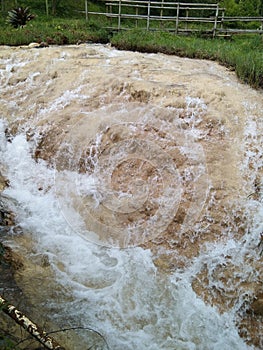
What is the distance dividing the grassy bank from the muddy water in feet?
2.09

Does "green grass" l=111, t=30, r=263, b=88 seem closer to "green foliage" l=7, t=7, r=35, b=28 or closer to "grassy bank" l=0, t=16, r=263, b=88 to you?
"grassy bank" l=0, t=16, r=263, b=88

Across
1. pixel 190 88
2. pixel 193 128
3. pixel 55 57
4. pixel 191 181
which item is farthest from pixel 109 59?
pixel 191 181

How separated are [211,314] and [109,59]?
16.2 ft

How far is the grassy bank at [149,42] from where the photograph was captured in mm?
6659

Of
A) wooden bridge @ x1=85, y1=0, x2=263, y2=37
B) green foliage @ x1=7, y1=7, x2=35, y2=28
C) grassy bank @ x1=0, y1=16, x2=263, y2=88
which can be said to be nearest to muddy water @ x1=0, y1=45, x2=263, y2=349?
grassy bank @ x1=0, y1=16, x2=263, y2=88

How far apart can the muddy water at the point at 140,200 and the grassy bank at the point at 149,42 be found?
64 cm

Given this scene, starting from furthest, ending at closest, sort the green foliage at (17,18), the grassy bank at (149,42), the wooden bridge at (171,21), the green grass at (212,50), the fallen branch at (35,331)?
the wooden bridge at (171,21) < the green foliage at (17,18) < the grassy bank at (149,42) < the green grass at (212,50) < the fallen branch at (35,331)

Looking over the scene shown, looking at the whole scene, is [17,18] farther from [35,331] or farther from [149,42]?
[35,331]

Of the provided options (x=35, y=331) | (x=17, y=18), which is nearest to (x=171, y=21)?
(x=17, y=18)

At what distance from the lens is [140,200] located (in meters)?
4.82

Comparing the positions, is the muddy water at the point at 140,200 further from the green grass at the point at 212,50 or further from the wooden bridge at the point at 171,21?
the wooden bridge at the point at 171,21

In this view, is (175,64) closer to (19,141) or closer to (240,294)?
(19,141)

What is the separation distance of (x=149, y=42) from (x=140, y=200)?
501 cm

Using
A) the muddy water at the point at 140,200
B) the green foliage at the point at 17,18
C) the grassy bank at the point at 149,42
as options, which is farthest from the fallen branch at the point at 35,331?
the green foliage at the point at 17,18
